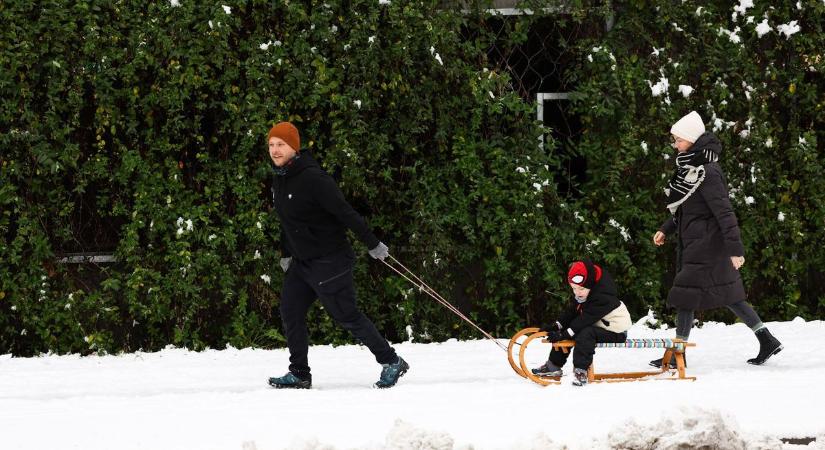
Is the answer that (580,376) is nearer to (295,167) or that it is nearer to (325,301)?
(325,301)

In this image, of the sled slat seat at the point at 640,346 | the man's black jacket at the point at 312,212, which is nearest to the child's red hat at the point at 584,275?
the sled slat seat at the point at 640,346

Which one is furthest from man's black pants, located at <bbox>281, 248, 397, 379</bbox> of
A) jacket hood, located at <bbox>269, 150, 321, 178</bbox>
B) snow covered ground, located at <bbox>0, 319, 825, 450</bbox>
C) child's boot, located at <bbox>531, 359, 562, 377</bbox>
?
child's boot, located at <bbox>531, 359, 562, 377</bbox>

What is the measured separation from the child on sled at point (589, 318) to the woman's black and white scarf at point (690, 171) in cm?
86

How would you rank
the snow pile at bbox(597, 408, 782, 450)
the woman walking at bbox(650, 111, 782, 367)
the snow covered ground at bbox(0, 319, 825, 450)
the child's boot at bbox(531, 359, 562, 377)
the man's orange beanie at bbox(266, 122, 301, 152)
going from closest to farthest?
the snow pile at bbox(597, 408, 782, 450), the snow covered ground at bbox(0, 319, 825, 450), the man's orange beanie at bbox(266, 122, 301, 152), the child's boot at bbox(531, 359, 562, 377), the woman walking at bbox(650, 111, 782, 367)

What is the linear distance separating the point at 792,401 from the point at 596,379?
125 cm

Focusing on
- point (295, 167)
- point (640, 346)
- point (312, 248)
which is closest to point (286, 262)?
point (312, 248)

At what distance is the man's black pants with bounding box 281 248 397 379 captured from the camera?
292 inches

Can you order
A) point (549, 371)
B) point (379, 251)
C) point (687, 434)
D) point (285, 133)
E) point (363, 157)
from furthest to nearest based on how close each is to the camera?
point (363, 157) < point (549, 371) < point (285, 133) < point (379, 251) < point (687, 434)

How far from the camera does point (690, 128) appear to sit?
7.70 meters

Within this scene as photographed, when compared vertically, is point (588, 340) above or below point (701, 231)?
below

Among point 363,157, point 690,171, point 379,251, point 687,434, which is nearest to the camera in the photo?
point 687,434

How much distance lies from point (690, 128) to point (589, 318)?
1.48 m

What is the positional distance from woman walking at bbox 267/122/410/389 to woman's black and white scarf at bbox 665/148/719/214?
2090 mm

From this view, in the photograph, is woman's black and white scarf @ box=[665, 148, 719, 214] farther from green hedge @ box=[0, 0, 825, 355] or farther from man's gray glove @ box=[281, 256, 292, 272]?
man's gray glove @ box=[281, 256, 292, 272]
